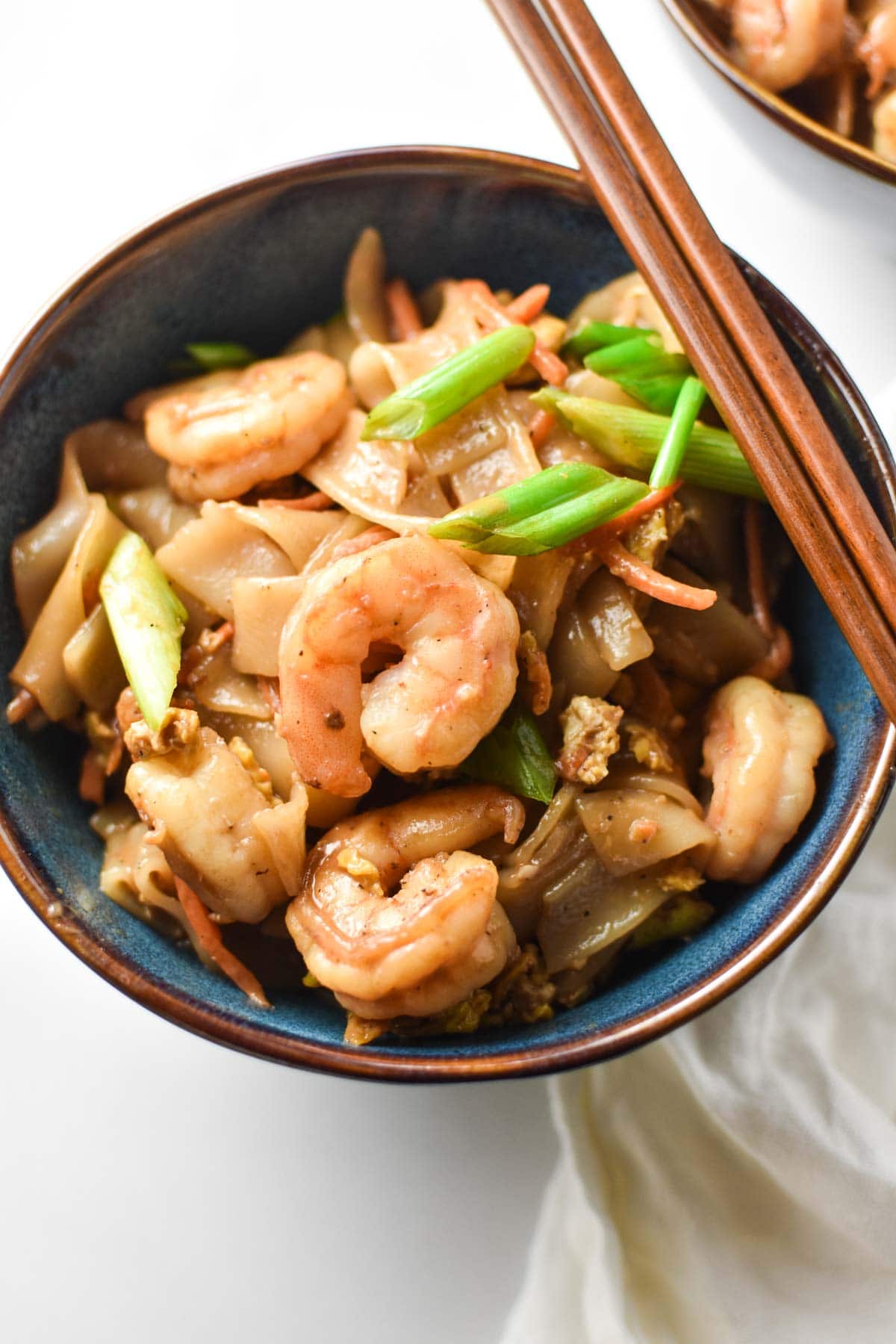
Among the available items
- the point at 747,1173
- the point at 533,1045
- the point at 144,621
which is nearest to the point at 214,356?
the point at 144,621

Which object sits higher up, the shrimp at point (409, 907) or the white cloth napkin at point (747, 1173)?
the shrimp at point (409, 907)

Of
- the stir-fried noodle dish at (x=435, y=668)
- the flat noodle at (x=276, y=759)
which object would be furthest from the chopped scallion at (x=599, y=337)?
the flat noodle at (x=276, y=759)

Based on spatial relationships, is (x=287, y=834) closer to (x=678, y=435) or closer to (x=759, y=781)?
(x=759, y=781)

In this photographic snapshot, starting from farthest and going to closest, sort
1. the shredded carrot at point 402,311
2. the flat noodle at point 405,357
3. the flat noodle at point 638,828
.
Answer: the shredded carrot at point 402,311
the flat noodle at point 405,357
the flat noodle at point 638,828

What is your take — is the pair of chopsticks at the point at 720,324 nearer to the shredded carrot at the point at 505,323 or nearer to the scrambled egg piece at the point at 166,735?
the shredded carrot at the point at 505,323

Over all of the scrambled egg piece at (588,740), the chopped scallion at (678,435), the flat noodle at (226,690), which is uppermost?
the flat noodle at (226,690)

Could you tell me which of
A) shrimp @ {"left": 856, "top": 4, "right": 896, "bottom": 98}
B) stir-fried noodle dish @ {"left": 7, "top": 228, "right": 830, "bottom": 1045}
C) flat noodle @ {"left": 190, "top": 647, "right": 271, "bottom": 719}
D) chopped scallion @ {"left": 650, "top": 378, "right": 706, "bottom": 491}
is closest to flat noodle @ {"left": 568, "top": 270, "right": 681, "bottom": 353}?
stir-fried noodle dish @ {"left": 7, "top": 228, "right": 830, "bottom": 1045}

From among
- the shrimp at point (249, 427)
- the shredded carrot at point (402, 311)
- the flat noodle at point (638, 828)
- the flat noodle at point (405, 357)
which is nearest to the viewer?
the flat noodle at point (638, 828)
